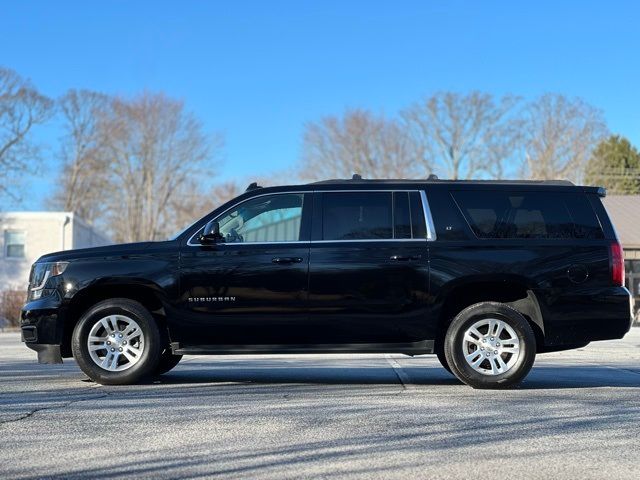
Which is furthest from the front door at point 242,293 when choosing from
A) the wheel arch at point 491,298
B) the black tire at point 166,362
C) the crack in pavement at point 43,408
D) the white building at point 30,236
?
the white building at point 30,236

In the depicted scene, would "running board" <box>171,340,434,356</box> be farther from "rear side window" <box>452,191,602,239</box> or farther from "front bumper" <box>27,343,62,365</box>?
"rear side window" <box>452,191,602,239</box>

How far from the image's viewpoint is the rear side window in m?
8.10

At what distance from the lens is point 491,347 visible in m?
7.93

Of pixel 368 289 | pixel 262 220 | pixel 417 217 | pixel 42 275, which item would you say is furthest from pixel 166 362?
pixel 417 217

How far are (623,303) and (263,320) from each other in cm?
348

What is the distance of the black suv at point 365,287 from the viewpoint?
7.90 metres

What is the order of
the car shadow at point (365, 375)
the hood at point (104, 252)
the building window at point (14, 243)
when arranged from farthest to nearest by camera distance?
the building window at point (14, 243), the car shadow at point (365, 375), the hood at point (104, 252)

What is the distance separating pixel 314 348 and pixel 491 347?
1.70 metres

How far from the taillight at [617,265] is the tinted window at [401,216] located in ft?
6.54

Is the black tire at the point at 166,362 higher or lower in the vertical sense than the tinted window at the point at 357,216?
lower

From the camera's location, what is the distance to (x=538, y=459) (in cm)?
490

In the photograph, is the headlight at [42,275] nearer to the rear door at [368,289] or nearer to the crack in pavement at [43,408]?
the crack in pavement at [43,408]

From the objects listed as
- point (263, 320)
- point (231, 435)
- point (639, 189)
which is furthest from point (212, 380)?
point (639, 189)

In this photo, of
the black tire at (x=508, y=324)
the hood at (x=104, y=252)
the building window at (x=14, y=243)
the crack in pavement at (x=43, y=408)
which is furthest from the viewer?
the building window at (x=14, y=243)
